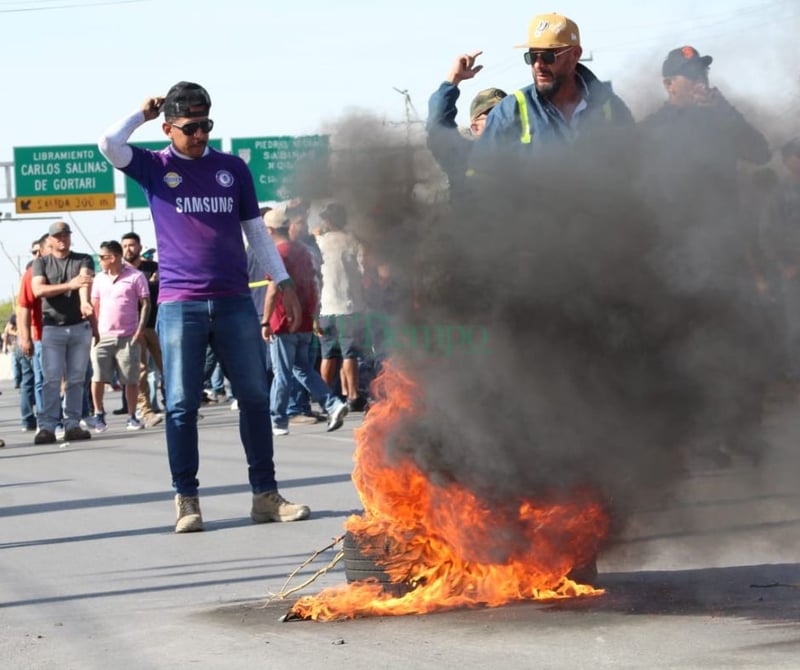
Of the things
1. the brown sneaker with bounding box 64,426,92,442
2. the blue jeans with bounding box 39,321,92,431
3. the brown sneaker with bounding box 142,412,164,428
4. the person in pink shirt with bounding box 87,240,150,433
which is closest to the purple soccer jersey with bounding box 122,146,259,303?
the blue jeans with bounding box 39,321,92,431

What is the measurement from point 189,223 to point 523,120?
250 centimetres

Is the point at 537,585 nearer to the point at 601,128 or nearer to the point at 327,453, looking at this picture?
the point at 601,128

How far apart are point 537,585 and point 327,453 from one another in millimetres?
7255

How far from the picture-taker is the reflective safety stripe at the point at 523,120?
22.1 feet

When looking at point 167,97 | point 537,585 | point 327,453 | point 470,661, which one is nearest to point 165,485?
point 327,453

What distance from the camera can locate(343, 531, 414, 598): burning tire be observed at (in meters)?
6.08

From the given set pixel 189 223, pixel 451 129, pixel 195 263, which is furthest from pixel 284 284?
pixel 451 129

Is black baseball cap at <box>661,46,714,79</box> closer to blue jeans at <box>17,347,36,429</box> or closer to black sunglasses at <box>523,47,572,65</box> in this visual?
black sunglasses at <box>523,47,572,65</box>

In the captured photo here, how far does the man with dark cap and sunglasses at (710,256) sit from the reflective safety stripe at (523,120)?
19.3 inches

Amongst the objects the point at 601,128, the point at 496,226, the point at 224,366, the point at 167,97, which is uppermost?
the point at 167,97

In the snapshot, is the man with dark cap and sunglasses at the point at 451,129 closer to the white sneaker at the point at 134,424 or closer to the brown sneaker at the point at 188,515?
the brown sneaker at the point at 188,515

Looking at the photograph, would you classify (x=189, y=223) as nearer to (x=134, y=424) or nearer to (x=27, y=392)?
(x=134, y=424)

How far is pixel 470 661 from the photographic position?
5098mm

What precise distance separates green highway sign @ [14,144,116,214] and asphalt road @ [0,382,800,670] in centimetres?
3486
